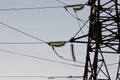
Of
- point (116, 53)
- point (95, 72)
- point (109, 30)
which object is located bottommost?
point (95, 72)

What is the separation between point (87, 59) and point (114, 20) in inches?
95.9

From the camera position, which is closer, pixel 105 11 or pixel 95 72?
pixel 95 72

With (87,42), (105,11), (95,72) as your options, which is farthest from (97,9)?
(95,72)

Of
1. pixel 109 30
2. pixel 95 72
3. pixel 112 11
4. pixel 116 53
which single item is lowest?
pixel 95 72

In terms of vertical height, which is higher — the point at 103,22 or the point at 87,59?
the point at 103,22

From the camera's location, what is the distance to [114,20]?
53.5 feet

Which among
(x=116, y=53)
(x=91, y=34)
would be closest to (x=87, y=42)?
(x=91, y=34)

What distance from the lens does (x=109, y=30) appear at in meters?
16.4

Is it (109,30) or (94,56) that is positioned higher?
(109,30)

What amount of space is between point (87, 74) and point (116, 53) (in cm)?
184

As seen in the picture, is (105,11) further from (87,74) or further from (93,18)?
(87,74)

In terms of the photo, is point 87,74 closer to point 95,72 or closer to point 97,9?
point 95,72

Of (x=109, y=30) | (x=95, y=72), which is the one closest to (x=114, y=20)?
(x=109, y=30)

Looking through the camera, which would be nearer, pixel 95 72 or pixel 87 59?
pixel 95 72
